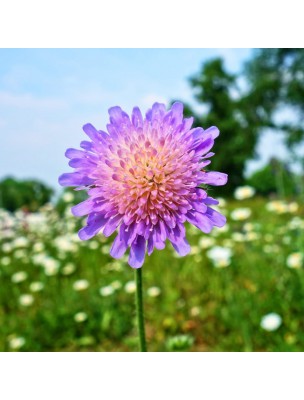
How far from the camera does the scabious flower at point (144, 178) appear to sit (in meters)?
0.31

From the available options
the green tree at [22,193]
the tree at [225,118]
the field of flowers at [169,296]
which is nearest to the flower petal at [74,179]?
the field of flowers at [169,296]

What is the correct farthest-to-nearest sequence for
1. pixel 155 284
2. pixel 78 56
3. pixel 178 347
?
1. pixel 155 284
2. pixel 78 56
3. pixel 178 347

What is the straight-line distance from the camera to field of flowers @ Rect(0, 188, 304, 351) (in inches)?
49.2

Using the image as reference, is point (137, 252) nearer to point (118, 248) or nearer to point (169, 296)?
point (118, 248)

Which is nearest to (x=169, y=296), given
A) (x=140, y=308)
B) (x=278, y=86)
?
(x=140, y=308)

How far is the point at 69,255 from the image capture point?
187 cm

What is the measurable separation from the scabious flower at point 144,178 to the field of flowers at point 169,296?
2.75ft

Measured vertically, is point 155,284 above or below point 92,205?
below

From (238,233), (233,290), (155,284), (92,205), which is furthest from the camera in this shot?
(238,233)

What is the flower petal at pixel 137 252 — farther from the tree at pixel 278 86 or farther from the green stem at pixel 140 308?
the tree at pixel 278 86

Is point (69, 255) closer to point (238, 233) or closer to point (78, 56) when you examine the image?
point (238, 233)

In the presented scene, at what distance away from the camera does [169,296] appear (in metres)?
1.40

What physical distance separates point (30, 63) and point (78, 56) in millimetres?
101
